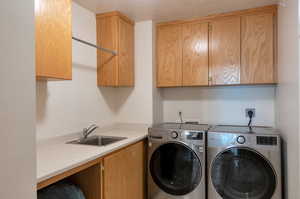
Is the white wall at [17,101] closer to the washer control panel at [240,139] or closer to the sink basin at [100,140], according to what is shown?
the sink basin at [100,140]

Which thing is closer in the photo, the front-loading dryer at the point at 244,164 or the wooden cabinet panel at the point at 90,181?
the wooden cabinet panel at the point at 90,181

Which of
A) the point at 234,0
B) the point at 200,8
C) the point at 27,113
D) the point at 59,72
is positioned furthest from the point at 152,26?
the point at 27,113

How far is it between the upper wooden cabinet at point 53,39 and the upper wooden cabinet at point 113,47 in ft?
2.57

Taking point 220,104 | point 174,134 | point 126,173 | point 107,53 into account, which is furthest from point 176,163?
Result: point 107,53

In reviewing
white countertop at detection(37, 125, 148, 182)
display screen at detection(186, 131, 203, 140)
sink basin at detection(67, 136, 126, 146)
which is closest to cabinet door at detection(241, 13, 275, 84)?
display screen at detection(186, 131, 203, 140)

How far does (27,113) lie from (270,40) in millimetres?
2329

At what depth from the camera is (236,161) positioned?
1.95 metres

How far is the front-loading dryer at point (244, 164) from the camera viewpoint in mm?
1823

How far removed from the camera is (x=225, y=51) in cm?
238

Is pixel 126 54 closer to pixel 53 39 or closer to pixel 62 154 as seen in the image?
pixel 53 39

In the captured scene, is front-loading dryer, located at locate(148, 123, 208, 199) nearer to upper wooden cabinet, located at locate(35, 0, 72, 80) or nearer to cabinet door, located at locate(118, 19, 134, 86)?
cabinet door, located at locate(118, 19, 134, 86)

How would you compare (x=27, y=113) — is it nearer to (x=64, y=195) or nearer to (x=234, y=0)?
(x=64, y=195)

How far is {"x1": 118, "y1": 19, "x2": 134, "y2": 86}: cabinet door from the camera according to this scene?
2.41m

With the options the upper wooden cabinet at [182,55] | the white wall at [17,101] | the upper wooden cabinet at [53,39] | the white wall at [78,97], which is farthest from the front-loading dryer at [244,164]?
the white wall at [17,101]
